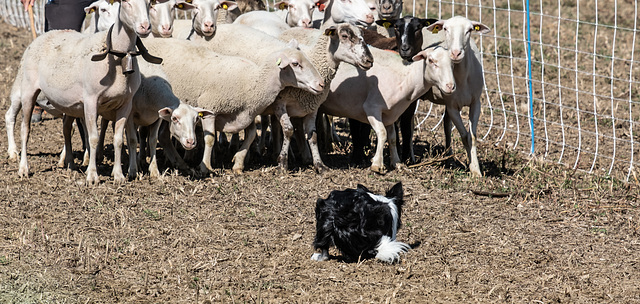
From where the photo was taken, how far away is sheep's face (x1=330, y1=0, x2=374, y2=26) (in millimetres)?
10742

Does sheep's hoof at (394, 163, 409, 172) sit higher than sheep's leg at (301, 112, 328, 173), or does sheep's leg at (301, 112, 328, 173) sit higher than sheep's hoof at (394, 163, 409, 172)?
sheep's leg at (301, 112, 328, 173)

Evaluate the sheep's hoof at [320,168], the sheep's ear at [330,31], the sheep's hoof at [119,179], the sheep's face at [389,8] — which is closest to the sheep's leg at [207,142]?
the sheep's hoof at [119,179]

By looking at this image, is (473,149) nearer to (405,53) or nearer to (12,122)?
(405,53)

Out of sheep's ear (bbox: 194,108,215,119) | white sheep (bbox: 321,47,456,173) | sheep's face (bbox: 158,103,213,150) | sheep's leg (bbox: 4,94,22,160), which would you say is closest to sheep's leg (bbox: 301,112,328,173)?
white sheep (bbox: 321,47,456,173)

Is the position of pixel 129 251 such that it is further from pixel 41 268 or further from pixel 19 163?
pixel 19 163

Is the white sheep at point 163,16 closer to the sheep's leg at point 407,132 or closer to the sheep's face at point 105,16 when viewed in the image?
the sheep's face at point 105,16

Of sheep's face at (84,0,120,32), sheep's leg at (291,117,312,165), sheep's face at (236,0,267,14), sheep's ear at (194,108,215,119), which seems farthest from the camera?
sheep's face at (236,0,267,14)

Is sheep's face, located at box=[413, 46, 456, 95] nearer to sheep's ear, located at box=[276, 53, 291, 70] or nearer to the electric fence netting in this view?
sheep's ear, located at box=[276, 53, 291, 70]

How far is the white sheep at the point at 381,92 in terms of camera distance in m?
8.91

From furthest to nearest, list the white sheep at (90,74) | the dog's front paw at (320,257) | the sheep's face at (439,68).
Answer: the sheep's face at (439,68), the white sheep at (90,74), the dog's front paw at (320,257)

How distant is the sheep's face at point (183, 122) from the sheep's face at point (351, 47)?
5.42 ft

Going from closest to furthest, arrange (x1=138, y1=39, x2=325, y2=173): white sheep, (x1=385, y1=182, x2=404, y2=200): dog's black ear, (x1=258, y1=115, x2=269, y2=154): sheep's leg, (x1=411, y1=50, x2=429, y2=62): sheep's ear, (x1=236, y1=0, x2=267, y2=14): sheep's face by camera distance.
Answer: (x1=385, y1=182, x2=404, y2=200): dog's black ear
(x1=138, y1=39, x2=325, y2=173): white sheep
(x1=411, y1=50, x2=429, y2=62): sheep's ear
(x1=258, y1=115, x2=269, y2=154): sheep's leg
(x1=236, y1=0, x2=267, y2=14): sheep's face

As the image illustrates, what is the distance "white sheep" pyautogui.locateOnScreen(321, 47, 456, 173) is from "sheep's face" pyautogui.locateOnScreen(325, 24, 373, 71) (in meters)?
0.52

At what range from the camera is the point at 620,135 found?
11.0 m
